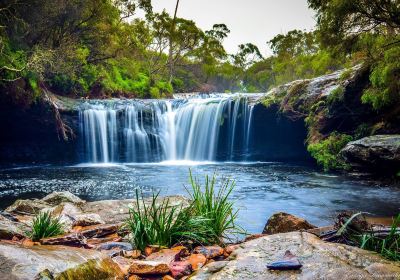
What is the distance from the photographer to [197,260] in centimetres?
336

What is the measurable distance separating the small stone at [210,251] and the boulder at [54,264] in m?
0.86

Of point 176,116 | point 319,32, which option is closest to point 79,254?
point 319,32

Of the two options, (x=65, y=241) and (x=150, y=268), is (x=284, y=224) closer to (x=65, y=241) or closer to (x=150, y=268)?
(x=150, y=268)

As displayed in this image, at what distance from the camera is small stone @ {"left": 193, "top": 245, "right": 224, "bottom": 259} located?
3.47m

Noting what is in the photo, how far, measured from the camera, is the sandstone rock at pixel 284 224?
4.92 m

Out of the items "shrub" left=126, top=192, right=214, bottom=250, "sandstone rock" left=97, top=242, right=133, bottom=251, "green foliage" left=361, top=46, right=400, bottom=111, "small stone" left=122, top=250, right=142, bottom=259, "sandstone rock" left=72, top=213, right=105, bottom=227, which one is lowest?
"sandstone rock" left=72, top=213, right=105, bottom=227

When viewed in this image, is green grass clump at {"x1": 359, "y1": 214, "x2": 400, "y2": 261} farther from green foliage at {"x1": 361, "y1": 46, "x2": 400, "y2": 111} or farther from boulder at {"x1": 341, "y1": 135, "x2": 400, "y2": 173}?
boulder at {"x1": 341, "y1": 135, "x2": 400, "y2": 173}

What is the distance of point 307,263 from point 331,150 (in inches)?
529

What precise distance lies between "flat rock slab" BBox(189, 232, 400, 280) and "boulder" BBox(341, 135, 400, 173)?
9.05 metres

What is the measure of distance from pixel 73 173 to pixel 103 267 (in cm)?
1285

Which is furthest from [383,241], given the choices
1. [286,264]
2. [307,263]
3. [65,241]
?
[65,241]

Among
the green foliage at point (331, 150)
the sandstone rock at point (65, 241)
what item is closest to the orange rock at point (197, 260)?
the sandstone rock at point (65, 241)

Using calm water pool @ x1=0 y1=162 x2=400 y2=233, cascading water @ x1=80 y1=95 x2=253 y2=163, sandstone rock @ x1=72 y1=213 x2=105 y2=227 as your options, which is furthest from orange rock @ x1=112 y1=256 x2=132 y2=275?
cascading water @ x1=80 y1=95 x2=253 y2=163

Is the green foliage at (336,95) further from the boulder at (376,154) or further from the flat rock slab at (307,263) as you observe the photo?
the flat rock slab at (307,263)
